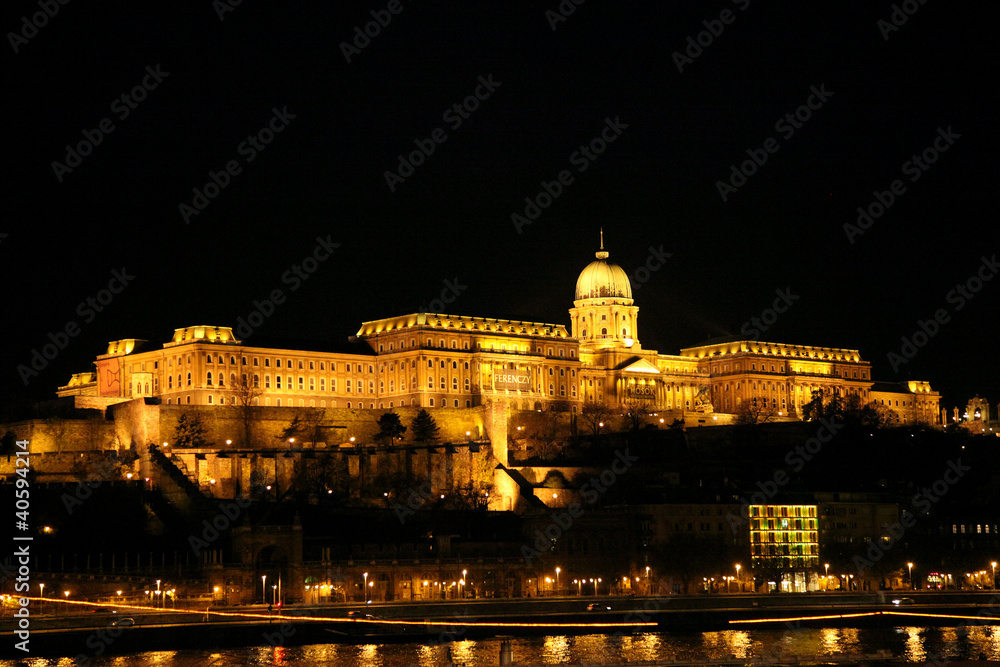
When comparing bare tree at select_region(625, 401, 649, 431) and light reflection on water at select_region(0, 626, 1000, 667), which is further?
bare tree at select_region(625, 401, 649, 431)

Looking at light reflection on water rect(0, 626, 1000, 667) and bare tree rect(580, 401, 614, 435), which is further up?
bare tree rect(580, 401, 614, 435)

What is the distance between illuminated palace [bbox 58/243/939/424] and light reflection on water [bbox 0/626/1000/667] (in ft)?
181

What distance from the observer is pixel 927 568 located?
11262 centimetres

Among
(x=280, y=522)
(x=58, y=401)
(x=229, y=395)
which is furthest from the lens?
(x=229, y=395)

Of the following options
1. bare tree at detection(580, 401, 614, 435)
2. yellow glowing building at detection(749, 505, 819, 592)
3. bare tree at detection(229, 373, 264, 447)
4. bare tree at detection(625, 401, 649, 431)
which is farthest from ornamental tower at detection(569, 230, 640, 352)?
yellow glowing building at detection(749, 505, 819, 592)

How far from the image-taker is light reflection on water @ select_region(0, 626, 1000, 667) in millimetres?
76625

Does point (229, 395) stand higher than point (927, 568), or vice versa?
point (229, 395)

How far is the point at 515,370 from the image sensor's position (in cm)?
15638

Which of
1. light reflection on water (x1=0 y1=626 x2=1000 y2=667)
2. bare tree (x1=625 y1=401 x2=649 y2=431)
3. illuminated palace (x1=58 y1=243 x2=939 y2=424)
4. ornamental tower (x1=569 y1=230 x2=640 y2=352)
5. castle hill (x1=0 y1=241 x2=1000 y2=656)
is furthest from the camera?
ornamental tower (x1=569 y1=230 x2=640 y2=352)

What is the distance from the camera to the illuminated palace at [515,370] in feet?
466

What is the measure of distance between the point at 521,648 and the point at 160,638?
52.1 ft

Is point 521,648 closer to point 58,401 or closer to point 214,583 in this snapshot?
point 214,583

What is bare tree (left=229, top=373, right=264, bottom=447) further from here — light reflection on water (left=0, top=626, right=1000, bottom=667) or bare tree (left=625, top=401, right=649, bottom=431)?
light reflection on water (left=0, top=626, right=1000, bottom=667)

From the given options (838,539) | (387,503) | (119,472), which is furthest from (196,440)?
(838,539)
